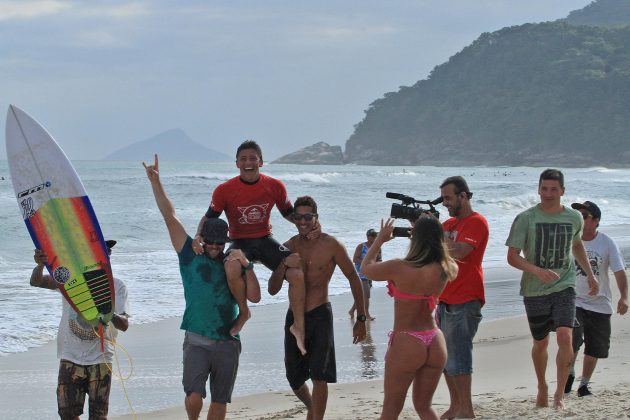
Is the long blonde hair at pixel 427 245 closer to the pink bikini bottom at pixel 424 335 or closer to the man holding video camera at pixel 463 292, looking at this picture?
the pink bikini bottom at pixel 424 335

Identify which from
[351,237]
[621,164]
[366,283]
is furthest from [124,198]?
[621,164]

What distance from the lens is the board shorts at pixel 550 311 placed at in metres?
6.46

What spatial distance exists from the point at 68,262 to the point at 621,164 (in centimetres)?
13171

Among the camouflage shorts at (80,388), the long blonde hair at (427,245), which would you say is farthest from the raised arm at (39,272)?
the long blonde hair at (427,245)

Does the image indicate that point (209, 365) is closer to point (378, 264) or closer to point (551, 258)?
point (378, 264)

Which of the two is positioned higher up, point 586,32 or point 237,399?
point 586,32

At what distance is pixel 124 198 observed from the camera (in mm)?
39781

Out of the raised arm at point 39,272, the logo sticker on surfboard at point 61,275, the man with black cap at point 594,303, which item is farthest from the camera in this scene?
the man with black cap at point 594,303

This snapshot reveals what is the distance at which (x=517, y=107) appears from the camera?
151m

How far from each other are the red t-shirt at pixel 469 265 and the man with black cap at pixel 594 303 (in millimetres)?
1287

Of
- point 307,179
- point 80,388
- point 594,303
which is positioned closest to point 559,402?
point 594,303

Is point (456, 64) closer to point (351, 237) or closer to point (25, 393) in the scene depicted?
point (351, 237)

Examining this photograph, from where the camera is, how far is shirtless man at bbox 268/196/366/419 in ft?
19.7

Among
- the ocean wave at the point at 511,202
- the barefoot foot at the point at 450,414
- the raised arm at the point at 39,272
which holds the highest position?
the raised arm at the point at 39,272
